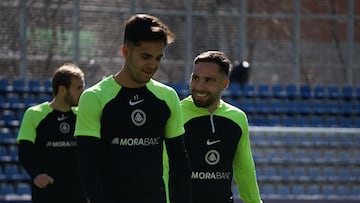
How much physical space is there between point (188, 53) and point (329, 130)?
2.98 metres

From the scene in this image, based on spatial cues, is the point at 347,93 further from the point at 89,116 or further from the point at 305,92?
the point at 89,116

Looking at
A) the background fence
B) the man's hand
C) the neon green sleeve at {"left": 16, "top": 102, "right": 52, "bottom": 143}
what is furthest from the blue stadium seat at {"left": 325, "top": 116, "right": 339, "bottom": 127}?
the man's hand

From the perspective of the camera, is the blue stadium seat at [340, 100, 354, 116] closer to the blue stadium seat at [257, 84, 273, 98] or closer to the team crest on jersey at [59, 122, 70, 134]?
the blue stadium seat at [257, 84, 273, 98]

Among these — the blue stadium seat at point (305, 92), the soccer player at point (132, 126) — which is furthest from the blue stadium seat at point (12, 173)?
the soccer player at point (132, 126)

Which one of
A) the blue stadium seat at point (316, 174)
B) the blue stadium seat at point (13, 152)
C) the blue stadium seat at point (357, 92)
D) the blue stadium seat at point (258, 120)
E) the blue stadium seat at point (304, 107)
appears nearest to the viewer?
the blue stadium seat at point (13, 152)

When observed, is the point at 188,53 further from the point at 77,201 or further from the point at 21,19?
the point at 77,201

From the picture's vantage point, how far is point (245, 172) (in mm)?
6090

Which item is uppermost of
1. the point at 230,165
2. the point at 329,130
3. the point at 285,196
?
the point at 230,165

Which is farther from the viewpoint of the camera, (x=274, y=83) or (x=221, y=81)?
(x=274, y=83)

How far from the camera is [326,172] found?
15.4m

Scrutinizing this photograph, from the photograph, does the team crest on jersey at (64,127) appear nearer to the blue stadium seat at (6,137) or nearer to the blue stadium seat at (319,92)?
the blue stadium seat at (6,137)

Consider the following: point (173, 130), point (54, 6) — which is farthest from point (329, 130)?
point (173, 130)

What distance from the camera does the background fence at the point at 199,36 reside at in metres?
15.8

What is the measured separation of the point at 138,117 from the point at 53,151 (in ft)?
11.2
